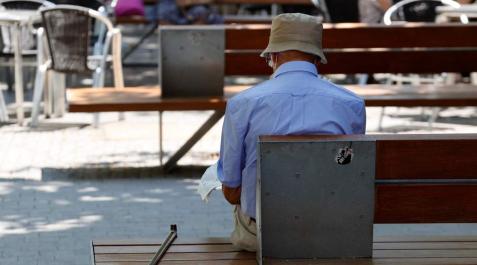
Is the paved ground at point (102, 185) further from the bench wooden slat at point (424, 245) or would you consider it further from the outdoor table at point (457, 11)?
the bench wooden slat at point (424, 245)

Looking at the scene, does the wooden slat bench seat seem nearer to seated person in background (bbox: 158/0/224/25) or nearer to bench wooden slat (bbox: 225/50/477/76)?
bench wooden slat (bbox: 225/50/477/76)

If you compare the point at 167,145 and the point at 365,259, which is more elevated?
the point at 365,259

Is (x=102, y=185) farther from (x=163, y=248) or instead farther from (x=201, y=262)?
(x=201, y=262)

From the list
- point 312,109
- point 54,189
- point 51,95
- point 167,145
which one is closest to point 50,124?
point 51,95

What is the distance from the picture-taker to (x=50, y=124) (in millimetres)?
11375

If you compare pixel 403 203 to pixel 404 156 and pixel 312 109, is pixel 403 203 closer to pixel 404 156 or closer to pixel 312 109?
pixel 404 156

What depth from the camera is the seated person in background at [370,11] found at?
1320 centimetres

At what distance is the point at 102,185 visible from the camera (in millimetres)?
8836

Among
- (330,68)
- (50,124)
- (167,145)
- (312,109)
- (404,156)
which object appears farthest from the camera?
(50,124)

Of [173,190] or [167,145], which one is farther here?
[167,145]

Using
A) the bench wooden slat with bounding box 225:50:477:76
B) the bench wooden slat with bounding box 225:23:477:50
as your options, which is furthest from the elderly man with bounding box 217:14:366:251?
the bench wooden slat with bounding box 225:50:477:76

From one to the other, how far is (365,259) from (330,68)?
5.16m

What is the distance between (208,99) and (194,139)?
1.55 ft

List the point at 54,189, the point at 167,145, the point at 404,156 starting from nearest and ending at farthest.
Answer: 1. the point at 404,156
2. the point at 54,189
3. the point at 167,145
